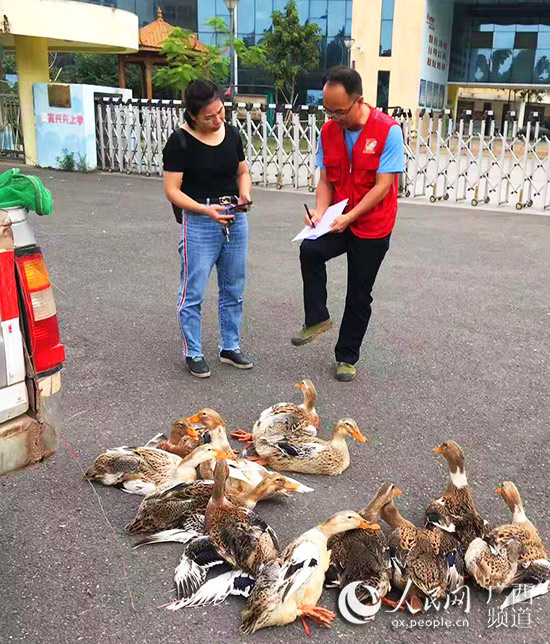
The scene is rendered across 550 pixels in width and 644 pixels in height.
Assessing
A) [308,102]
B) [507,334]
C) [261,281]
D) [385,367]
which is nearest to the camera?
[385,367]

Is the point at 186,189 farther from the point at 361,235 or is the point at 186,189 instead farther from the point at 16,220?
the point at 16,220

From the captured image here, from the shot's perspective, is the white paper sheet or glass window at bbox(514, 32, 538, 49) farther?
glass window at bbox(514, 32, 538, 49)

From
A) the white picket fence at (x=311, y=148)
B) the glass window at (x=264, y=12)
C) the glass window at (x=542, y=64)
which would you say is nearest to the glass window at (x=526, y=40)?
the glass window at (x=542, y=64)

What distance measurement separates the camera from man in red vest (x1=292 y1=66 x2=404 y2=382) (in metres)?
4.06

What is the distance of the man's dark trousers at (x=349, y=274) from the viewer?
4.40 metres

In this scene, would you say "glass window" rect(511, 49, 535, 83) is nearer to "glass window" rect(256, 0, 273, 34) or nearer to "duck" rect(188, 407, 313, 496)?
"glass window" rect(256, 0, 273, 34)

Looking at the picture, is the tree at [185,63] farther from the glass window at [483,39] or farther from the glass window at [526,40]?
the glass window at [526,40]

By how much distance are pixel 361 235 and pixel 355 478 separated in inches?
63.4

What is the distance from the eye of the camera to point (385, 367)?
501 cm

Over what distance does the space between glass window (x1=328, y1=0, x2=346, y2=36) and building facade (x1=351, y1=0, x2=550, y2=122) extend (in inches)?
158

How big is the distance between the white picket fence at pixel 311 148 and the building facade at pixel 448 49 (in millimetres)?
17437

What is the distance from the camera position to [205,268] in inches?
175

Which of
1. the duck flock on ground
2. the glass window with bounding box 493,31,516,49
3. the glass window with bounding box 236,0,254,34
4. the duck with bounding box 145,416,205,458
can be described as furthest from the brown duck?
the glass window with bounding box 236,0,254,34

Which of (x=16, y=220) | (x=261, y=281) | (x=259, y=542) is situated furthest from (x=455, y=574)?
(x=261, y=281)
